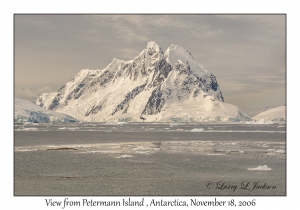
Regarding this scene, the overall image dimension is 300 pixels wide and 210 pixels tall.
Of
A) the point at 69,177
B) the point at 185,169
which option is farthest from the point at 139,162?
the point at 69,177

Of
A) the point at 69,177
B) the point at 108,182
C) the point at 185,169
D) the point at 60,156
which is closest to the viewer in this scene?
the point at 108,182

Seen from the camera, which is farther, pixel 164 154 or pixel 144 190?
pixel 164 154

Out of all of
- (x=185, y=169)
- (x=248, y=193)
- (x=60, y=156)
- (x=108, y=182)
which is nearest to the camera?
(x=248, y=193)

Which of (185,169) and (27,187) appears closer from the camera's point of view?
(27,187)

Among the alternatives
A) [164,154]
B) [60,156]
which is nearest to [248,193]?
[164,154]

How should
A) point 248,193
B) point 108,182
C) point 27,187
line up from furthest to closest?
1. point 108,182
2. point 27,187
3. point 248,193

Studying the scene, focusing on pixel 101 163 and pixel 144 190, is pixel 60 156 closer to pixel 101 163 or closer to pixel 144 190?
pixel 101 163
